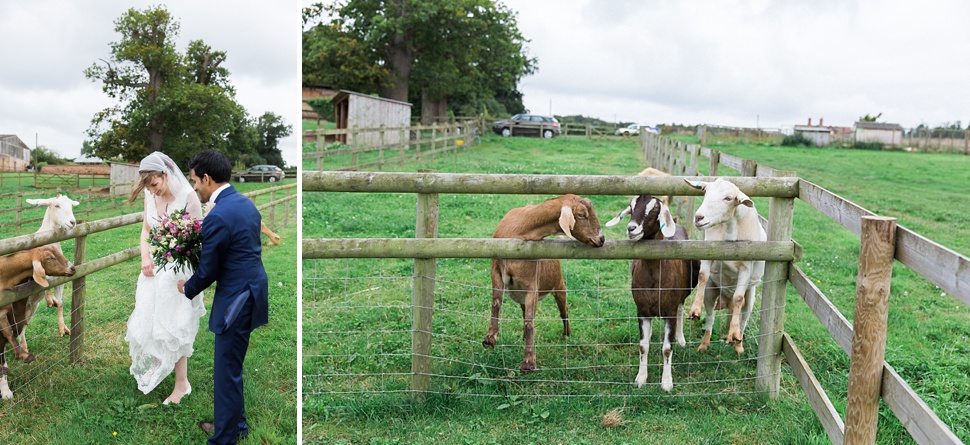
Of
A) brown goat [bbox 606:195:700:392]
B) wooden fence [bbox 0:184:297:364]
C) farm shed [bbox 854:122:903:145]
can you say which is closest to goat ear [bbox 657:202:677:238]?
brown goat [bbox 606:195:700:392]

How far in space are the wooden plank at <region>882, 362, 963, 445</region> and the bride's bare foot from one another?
4199 mm

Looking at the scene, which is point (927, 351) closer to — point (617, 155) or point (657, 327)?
point (657, 327)

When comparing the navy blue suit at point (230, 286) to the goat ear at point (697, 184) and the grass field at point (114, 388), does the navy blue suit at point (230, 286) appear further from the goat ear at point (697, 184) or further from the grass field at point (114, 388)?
the goat ear at point (697, 184)

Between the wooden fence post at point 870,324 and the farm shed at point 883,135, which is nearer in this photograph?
the wooden fence post at point 870,324

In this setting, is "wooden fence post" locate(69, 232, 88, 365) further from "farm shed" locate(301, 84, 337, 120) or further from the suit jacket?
"farm shed" locate(301, 84, 337, 120)

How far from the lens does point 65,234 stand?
4641mm

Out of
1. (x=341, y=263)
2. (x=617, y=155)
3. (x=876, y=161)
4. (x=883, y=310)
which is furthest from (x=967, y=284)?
(x=876, y=161)

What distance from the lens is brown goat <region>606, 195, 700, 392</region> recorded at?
430cm

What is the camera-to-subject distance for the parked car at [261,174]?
7496mm

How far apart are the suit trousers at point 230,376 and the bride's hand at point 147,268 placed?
982 millimetres

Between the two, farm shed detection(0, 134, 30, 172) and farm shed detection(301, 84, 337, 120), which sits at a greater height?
farm shed detection(301, 84, 337, 120)

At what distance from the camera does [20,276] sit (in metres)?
4.55

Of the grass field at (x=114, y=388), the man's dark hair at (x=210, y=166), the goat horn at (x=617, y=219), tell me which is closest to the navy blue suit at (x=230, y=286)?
the man's dark hair at (x=210, y=166)

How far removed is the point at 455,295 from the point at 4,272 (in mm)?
3294
